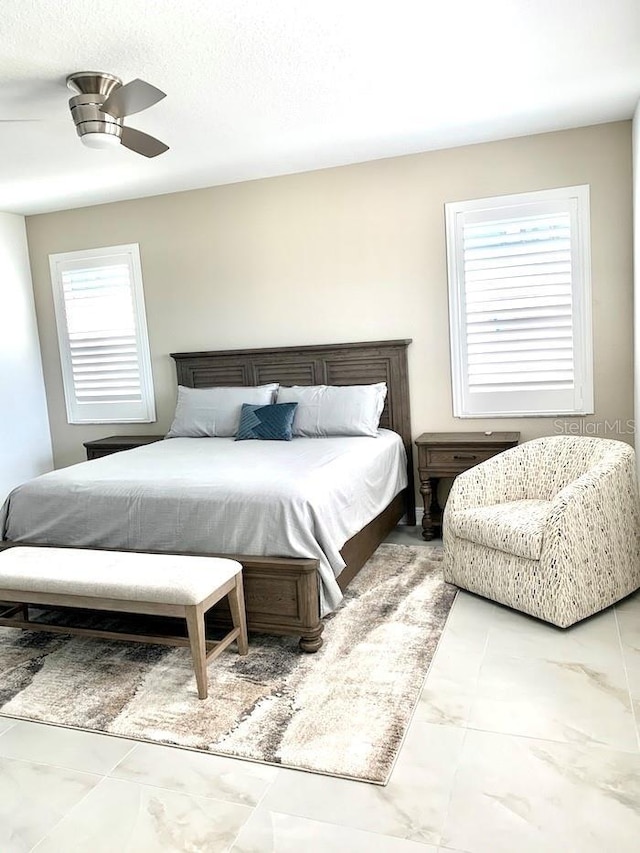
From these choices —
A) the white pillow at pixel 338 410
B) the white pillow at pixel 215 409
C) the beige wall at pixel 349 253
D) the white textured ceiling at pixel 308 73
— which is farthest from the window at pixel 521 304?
the white pillow at pixel 215 409

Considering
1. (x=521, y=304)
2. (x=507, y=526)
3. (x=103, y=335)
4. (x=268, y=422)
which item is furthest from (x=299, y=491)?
(x=103, y=335)

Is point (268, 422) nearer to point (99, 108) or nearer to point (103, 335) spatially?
point (103, 335)

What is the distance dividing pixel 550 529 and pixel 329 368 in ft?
7.63

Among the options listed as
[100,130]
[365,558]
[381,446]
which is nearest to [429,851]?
[365,558]

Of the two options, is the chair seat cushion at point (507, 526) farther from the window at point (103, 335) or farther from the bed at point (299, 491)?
the window at point (103, 335)

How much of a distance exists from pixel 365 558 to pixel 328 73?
8.18ft

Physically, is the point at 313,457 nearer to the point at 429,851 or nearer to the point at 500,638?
the point at 500,638

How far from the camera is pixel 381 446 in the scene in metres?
4.23

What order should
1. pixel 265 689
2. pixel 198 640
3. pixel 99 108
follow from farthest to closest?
pixel 99 108 < pixel 265 689 < pixel 198 640

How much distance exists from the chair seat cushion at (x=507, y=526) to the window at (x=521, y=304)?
1145 millimetres

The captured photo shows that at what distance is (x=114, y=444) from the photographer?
5.23 m

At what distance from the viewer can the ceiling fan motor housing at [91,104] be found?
2.89 meters

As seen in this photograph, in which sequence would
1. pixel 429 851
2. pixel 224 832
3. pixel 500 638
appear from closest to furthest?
1. pixel 429 851
2. pixel 224 832
3. pixel 500 638

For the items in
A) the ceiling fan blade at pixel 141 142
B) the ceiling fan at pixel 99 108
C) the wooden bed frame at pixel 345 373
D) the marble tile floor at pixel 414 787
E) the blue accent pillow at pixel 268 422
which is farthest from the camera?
the blue accent pillow at pixel 268 422
